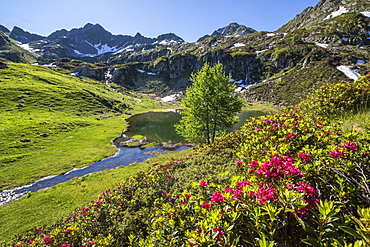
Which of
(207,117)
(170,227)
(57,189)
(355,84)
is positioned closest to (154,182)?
(170,227)

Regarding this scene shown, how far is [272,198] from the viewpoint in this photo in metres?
2.97

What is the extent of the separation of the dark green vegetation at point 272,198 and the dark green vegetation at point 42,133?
100ft

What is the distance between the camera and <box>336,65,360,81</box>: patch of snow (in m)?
129

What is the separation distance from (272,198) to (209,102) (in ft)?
66.1

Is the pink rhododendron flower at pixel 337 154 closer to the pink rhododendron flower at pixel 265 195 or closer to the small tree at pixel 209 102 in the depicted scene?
the pink rhododendron flower at pixel 265 195

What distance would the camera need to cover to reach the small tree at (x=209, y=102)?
72.9 feet

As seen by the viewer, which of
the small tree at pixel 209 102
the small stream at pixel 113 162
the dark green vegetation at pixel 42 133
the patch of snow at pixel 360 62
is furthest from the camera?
the patch of snow at pixel 360 62

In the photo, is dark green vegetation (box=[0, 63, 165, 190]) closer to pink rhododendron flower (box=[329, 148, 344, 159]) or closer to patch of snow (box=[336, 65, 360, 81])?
pink rhododendron flower (box=[329, 148, 344, 159])

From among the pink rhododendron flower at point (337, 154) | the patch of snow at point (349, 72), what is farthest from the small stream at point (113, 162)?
the patch of snow at point (349, 72)

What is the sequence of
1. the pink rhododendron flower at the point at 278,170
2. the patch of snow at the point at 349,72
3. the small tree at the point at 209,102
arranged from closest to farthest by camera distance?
the pink rhododendron flower at the point at 278,170, the small tree at the point at 209,102, the patch of snow at the point at 349,72

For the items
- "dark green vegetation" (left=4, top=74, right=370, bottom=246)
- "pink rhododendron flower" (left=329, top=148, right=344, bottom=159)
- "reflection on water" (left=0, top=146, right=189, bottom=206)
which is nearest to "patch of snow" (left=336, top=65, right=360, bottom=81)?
"reflection on water" (left=0, top=146, right=189, bottom=206)

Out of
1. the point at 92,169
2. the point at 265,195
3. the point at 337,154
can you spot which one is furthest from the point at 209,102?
the point at 92,169

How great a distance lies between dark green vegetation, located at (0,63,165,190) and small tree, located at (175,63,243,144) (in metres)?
26.5

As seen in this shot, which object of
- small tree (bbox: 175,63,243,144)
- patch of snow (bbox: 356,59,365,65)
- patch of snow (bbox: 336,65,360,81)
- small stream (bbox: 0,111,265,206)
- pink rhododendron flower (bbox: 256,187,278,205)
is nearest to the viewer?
pink rhododendron flower (bbox: 256,187,278,205)
